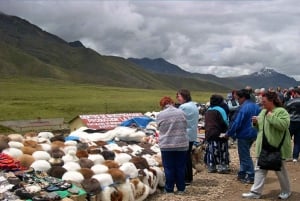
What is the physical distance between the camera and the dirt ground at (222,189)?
9000mm

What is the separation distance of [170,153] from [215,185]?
67.5 inches

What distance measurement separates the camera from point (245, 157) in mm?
10211

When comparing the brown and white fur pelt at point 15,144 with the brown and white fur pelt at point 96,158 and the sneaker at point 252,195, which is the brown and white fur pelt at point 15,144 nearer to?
the brown and white fur pelt at point 96,158

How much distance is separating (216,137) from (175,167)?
2.31 m

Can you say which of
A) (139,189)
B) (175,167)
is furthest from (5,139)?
(175,167)

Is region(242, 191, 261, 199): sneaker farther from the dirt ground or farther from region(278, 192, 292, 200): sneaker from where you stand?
region(278, 192, 292, 200): sneaker

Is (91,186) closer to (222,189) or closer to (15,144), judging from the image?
(15,144)

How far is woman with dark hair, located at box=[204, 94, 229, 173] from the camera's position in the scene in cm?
1112

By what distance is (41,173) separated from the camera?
25.8 ft

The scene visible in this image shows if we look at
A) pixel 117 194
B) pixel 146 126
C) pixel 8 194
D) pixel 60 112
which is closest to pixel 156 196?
pixel 117 194

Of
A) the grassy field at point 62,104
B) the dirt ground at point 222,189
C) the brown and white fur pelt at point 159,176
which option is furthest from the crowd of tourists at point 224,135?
the grassy field at point 62,104

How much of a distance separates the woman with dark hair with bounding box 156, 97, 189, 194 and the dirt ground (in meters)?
0.38

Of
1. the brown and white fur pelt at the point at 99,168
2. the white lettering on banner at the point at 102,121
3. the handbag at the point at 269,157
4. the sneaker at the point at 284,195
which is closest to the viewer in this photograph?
the handbag at the point at 269,157

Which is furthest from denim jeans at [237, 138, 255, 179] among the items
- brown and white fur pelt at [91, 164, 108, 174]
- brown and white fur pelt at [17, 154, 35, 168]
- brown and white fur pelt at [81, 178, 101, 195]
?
brown and white fur pelt at [17, 154, 35, 168]
